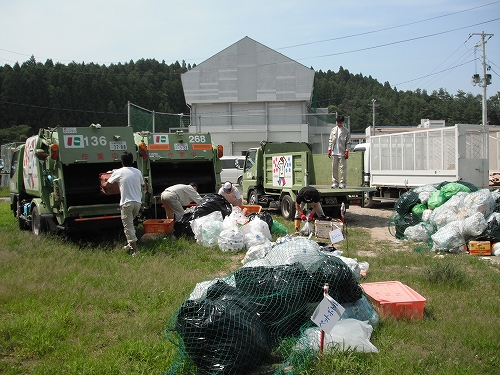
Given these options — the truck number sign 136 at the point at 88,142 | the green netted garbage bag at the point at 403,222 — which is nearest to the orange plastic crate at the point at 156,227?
the truck number sign 136 at the point at 88,142

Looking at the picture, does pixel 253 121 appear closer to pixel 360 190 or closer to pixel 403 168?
pixel 403 168

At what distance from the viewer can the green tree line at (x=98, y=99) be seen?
48781 millimetres

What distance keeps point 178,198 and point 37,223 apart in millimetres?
2786

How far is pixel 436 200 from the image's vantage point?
9547 millimetres

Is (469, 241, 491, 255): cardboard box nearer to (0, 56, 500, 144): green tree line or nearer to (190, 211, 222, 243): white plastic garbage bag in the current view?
(190, 211, 222, 243): white plastic garbage bag

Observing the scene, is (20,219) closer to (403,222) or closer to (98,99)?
(403,222)

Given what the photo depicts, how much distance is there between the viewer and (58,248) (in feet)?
26.0

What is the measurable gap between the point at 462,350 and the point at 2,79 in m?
54.3

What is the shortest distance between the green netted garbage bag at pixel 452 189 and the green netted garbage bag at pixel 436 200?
8cm

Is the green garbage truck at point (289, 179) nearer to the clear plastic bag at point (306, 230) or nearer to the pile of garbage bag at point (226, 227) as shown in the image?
the clear plastic bag at point (306, 230)

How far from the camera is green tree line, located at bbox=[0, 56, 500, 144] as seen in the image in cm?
4878

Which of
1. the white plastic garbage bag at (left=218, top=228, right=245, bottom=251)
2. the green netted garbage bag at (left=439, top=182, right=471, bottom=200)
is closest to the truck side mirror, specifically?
the white plastic garbage bag at (left=218, top=228, right=245, bottom=251)

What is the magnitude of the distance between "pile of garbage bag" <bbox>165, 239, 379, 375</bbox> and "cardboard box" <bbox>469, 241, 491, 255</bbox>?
4407 millimetres

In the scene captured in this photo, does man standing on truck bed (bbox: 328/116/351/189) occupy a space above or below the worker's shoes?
above
